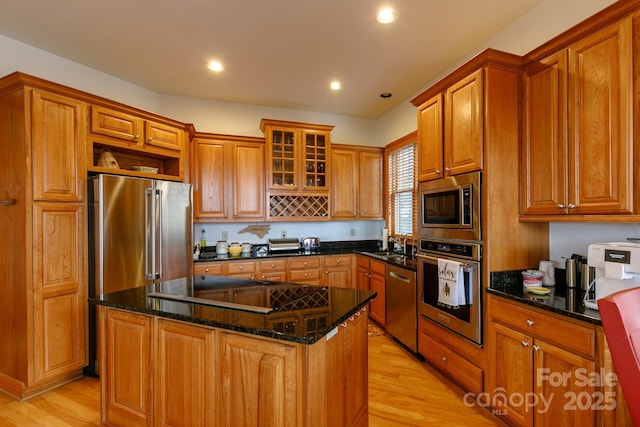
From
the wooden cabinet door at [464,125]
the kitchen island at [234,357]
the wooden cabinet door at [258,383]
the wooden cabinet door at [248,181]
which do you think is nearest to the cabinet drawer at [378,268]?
the wooden cabinet door at [464,125]

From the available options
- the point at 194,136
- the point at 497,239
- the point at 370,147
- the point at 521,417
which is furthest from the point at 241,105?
the point at 521,417

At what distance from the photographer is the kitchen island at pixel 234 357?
1327 millimetres

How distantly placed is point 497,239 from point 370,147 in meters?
2.69

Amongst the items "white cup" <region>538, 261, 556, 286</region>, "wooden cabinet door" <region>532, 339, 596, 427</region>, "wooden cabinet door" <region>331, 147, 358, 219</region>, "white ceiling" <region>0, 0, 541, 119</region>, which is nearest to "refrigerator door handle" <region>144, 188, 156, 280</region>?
"white ceiling" <region>0, 0, 541, 119</region>

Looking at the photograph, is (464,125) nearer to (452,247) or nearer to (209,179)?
(452,247)

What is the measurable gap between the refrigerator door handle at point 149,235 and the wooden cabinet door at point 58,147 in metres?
0.51

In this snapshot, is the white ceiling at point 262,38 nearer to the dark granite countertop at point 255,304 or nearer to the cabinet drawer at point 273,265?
the dark granite countertop at point 255,304

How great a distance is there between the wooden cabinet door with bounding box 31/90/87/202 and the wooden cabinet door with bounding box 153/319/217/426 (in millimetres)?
1749

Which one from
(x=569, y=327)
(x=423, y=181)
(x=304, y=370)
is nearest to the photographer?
(x=304, y=370)

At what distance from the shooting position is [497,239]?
2158 millimetres

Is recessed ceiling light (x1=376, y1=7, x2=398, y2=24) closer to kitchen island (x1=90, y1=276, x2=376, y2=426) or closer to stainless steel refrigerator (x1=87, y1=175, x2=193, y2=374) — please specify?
kitchen island (x1=90, y1=276, x2=376, y2=426)

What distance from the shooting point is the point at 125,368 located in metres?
1.79

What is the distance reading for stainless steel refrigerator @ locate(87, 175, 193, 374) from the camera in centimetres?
265

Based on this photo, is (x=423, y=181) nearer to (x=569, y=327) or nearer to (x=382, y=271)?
(x=382, y=271)
